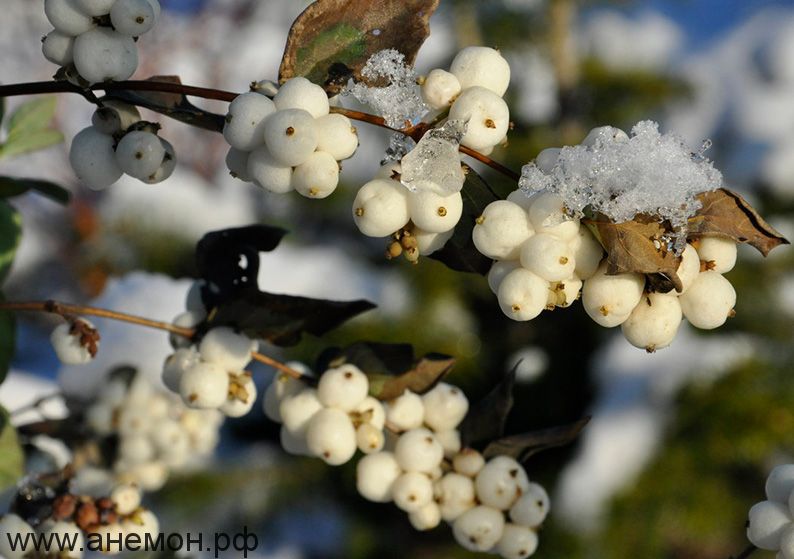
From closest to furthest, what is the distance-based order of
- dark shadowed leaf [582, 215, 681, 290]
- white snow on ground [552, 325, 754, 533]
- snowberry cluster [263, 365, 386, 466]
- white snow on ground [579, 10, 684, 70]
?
dark shadowed leaf [582, 215, 681, 290], snowberry cluster [263, 365, 386, 466], white snow on ground [552, 325, 754, 533], white snow on ground [579, 10, 684, 70]

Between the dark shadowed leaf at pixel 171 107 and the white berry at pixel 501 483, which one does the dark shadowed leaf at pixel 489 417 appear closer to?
the white berry at pixel 501 483

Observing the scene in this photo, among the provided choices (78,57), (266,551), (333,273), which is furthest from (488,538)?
(333,273)

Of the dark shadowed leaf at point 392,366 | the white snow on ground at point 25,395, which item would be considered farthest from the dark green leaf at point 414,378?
the white snow on ground at point 25,395

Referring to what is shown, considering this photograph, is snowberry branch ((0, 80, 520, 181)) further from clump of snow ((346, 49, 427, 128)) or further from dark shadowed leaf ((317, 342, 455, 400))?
dark shadowed leaf ((317, 342, 455, 400))

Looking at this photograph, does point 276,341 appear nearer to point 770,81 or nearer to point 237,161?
point 237,161

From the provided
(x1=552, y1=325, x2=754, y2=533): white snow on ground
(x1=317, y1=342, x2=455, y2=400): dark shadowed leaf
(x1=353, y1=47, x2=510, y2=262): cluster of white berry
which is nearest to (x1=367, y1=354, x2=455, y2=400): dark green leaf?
(x1=317, y1=342, x2=455, y2=400): dark shadowed leaf

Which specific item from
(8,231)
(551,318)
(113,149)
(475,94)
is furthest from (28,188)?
(551,318)

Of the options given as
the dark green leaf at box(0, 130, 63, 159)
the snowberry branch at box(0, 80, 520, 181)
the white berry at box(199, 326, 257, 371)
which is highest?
the snowberry branch at box(0, 80, 520, 181)

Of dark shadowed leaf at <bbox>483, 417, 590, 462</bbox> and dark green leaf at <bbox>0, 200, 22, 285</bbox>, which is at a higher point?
dark green leaf at <bbox>0, 200, 22, 285</bbox>
